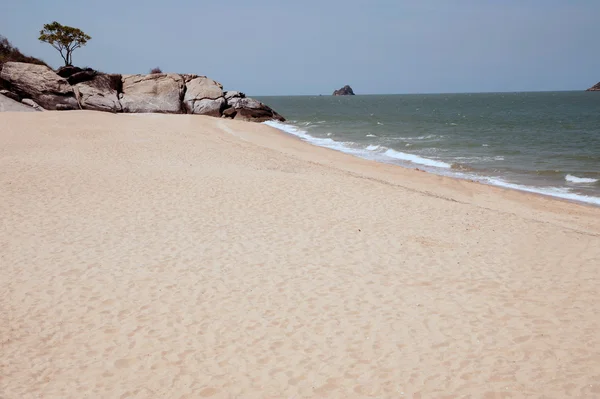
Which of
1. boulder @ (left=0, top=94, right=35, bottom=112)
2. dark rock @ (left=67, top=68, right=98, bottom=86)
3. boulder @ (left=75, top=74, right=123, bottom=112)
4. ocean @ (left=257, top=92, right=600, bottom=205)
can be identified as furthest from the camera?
dark rock @ (left=67, top=68, right=98, bottom=86)

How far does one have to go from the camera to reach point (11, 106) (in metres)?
37.8

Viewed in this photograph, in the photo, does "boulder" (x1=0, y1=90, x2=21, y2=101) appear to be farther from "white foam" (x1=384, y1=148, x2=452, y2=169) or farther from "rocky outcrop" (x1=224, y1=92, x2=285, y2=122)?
"white foam" (x1=384, y1=148, x2=452, y2=169)

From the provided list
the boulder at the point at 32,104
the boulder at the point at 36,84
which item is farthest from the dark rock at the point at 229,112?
the boulder at the point at 32,104

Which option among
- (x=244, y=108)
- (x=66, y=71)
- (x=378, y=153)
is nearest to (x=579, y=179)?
(x=378, y=153)

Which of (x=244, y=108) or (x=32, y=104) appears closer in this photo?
(x=32, y=104)

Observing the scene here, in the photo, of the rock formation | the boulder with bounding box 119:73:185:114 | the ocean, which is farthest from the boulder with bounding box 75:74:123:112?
the ocean

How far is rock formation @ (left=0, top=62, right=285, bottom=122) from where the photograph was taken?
1646 inches

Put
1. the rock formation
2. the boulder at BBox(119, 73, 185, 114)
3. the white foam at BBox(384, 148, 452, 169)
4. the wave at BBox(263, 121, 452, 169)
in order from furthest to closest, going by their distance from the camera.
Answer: the boulder at BBox(119, 73, 185, 114) < the rock formation < the wave at BBox(263, 121, 452, 169) < the white foam at BBox(384, 148, 452, 169)

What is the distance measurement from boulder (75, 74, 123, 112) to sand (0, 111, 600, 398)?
98.5 feet

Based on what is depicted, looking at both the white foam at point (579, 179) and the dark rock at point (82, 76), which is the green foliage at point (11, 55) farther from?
the white foam at point (579, 179)

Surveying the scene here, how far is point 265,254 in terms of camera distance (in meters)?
9.95

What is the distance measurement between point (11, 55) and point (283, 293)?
→ 49.4 metres

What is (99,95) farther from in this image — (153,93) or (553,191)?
(553,191)

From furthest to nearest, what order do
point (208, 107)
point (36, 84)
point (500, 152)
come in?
1. point (208, 107)
2. point (36, 84)
3. point (500, 152)
